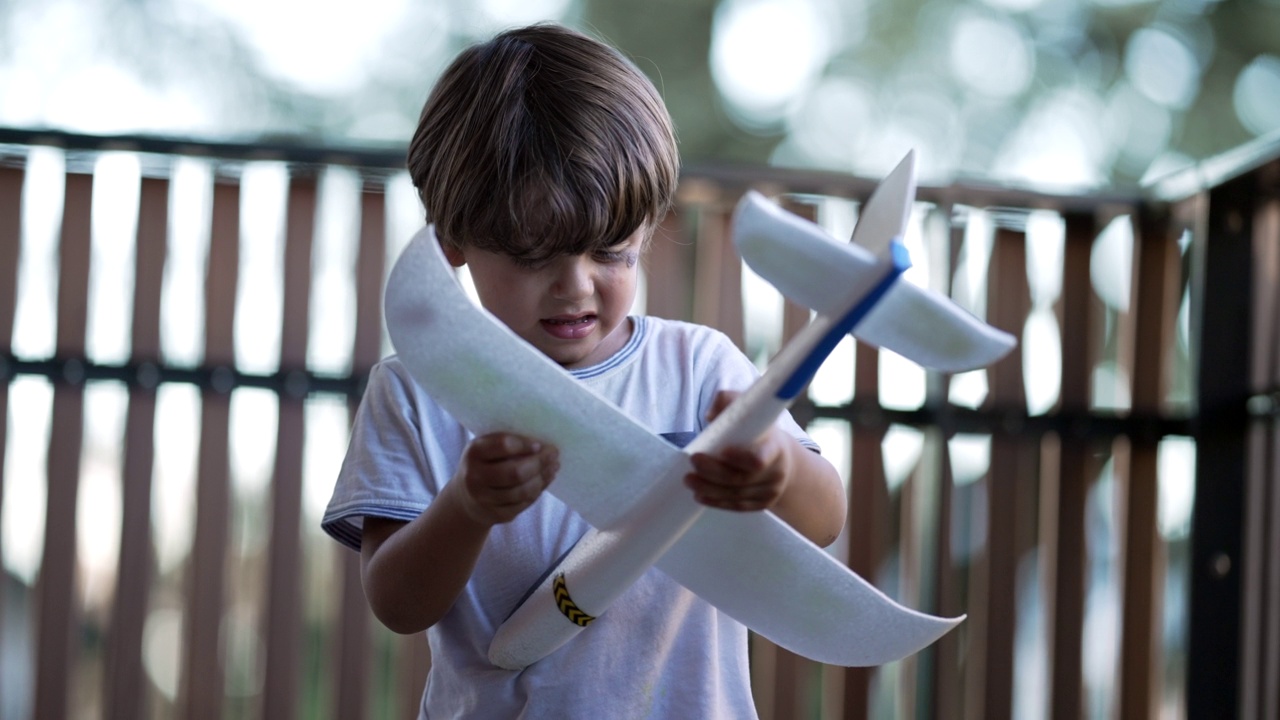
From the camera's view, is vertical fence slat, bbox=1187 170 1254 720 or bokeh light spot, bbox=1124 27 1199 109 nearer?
vertical fence slat, bbox=1187 170 1254 720

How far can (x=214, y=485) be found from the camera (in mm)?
2162

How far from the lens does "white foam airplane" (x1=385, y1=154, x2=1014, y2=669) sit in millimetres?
634

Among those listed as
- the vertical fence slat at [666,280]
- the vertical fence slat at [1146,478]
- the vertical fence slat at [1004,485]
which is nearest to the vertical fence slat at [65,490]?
the vertical fence slat at [666,280]

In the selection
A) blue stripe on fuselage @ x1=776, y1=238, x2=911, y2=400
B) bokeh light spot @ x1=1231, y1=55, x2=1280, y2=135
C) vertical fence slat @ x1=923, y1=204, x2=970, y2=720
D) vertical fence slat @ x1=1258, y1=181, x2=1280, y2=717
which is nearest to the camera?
blue stripe on fuselage @ x1=776, y1=238, x2=911, y2=400

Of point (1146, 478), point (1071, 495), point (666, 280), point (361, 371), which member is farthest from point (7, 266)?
point (1146, 478)

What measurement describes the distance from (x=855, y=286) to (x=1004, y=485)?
1775 mm

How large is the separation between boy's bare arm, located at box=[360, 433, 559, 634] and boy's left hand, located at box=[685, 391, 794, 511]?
0.08m

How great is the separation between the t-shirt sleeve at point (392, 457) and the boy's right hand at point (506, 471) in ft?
0.66

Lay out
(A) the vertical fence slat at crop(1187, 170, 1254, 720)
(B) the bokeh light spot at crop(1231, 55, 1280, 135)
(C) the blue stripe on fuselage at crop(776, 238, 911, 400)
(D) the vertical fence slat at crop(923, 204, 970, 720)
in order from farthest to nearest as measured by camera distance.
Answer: (B) the bokeh light spot at crop(1231, 55, 1280, 135)
(D) the vertical fence slat at crop(923, 204, 970, 720)
(A) the vertical fence slat at crop(1187, 170, 1254, 720)
(C) the blue stripe on fuselage at crop(776, 238, 911, 400)

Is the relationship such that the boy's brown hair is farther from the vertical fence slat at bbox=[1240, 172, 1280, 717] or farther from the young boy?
the vertical fence slat at bbox=[1240, 172, 1280, 717]

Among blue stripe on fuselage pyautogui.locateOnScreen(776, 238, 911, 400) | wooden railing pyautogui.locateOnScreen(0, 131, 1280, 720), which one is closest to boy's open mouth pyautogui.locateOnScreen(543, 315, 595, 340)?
blue stripe on fuselage pyautogui.locateOnScreen(776, 238, 911, 400)

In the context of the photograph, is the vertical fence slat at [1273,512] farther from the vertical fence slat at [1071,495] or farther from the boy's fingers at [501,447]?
the boy's fingers at [501,447]

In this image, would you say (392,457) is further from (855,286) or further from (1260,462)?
(1260,462)

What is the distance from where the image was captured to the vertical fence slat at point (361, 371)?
2172 mm
